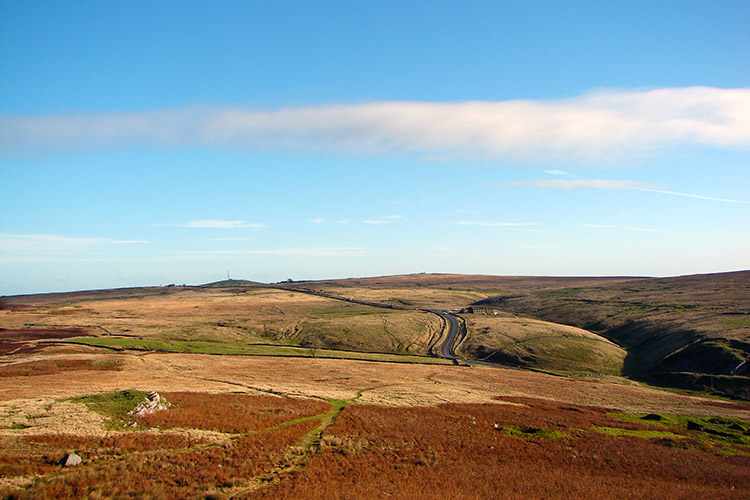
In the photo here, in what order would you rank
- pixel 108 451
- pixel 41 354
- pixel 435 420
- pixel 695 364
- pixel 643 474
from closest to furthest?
pixel 108 451, pixel 643 474, pixel 435 420, pixel 41 354, pixel 695 364

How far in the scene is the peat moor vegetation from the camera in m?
27.3

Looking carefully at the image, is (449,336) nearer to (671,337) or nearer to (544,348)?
(544,348)

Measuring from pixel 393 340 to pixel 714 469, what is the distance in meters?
93.4

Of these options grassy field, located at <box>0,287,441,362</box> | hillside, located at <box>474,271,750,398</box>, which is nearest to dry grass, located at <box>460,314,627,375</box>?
hillside, located at <box>474,271,750,398</box>

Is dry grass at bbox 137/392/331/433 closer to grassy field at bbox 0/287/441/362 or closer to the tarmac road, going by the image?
grassy field at bbox 0/287/441/362

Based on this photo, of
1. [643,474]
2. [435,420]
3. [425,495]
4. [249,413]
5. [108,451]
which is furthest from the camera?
[435,420]

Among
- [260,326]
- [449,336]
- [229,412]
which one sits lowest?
[449,336]

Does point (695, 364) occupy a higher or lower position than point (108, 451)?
lower

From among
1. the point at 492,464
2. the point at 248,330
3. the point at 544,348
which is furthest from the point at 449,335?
the point at 492,464

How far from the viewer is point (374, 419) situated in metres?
42.1

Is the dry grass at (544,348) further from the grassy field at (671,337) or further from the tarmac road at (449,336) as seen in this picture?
the tarmac road at (449,336)

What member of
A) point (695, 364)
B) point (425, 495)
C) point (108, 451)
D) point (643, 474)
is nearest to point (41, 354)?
point (108, 451)

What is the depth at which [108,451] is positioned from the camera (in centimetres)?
2859

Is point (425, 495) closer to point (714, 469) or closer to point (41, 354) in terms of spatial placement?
point (714, 469)
